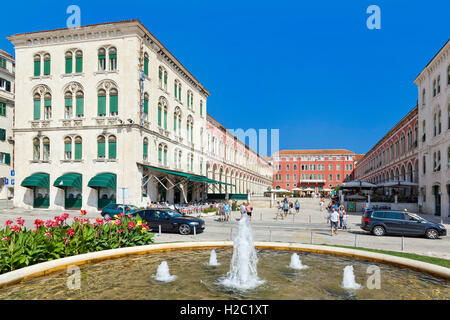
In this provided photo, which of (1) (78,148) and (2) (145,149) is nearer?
(1) (78,148)

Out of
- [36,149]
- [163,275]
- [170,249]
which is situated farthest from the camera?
[36,149]

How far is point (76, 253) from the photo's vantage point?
8930mm

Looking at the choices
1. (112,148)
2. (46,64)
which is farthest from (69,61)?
(112,148)

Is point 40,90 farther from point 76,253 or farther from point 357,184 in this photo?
point 357,184

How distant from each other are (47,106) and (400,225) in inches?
1277

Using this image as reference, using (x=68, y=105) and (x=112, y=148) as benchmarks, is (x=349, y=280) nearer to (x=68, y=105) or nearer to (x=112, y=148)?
(x=112, y=148)

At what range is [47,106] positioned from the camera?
31.6 meters

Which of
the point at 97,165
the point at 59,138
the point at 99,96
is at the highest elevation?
the point at 99,96

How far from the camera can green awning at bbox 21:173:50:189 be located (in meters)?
30.2

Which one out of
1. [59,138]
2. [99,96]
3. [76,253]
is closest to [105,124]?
[99,96]

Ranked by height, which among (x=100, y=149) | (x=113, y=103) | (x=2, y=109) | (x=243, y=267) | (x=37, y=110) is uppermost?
(x=2, y=109)
